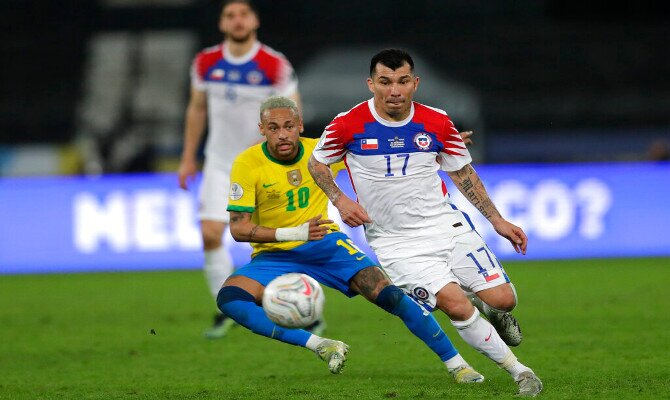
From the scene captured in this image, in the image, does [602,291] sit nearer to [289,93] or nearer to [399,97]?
[289,93]

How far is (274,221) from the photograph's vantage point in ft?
23.4

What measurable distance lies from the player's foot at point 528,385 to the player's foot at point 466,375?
0.44 metres

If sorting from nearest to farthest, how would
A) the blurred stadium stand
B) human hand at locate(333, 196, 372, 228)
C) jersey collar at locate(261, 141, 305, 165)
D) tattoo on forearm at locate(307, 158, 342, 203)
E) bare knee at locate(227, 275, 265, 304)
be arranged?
human hand at locate(333, 196, 372, 228), tattoo on forearm at locate(307, 158, 342, 203), bare knee at locate(227, 275, 265, 304), jersey collar at locate(261, 141, 305, 165), the blurred stadium stand

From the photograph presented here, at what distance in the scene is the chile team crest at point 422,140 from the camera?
6.63 metres

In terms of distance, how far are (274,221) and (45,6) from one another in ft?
53.2

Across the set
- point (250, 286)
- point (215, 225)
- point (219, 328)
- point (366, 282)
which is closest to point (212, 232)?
point (215, 225)

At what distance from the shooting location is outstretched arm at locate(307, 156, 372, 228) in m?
6.23

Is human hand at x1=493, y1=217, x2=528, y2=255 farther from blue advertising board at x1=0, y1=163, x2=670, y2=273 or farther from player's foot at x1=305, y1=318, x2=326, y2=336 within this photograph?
blue advertising board at x1=0, y1=163, x2=670, y2=273

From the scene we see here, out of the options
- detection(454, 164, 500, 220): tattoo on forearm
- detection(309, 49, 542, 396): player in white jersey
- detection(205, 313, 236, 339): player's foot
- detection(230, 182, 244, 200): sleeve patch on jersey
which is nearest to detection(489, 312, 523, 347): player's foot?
detection(309, 49, 542, 396): player in white jersey

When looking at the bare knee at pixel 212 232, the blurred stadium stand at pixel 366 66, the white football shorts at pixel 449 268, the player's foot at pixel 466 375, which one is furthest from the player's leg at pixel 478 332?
the blurred stadium stand at pixel 366 66

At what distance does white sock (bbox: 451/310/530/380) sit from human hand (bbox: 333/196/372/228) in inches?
29.4

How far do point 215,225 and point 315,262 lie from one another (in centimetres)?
249

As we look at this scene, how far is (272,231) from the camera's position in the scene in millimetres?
6715

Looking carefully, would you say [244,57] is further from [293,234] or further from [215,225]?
[293,234]
